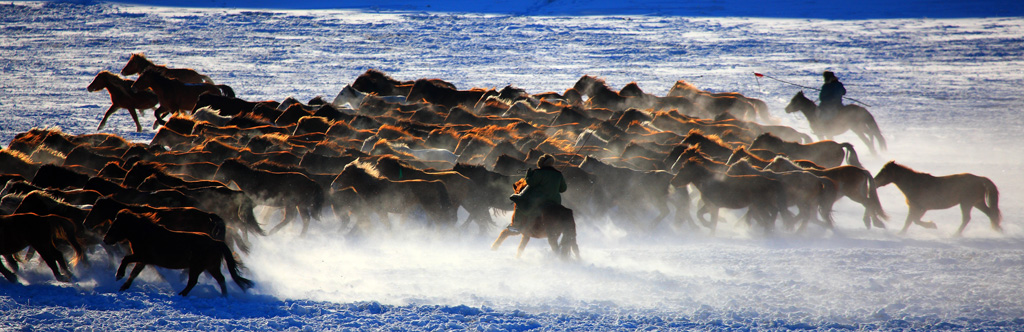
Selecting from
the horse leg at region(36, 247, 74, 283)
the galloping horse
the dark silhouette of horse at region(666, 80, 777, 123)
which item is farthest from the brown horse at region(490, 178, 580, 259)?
the dark silhouette of horse at region(666, 80, 777, 123)

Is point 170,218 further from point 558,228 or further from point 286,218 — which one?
point 558,228

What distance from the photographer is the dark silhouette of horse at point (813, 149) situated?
10.4 m

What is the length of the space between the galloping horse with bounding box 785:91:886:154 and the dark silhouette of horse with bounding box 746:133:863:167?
2.71 m

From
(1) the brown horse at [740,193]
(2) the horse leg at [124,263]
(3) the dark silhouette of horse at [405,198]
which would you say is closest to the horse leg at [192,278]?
(2) the horse leg at [124,263]

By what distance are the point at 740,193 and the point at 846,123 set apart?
21.1ft

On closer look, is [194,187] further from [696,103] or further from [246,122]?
[696,103]

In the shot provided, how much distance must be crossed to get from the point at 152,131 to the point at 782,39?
23.7 m

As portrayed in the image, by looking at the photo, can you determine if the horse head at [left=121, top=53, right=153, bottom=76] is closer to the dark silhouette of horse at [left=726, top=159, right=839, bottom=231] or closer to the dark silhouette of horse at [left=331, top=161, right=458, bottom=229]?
the dark silhouette of horse at [left=331, top=161, right=458, bottom=229]

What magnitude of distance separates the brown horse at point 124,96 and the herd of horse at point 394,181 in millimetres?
1687

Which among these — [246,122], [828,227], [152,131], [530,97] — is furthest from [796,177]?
[152,131]

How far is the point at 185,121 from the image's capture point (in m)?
11.7

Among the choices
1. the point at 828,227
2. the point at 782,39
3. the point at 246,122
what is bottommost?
the point at 246,122

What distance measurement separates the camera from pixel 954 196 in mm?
7945

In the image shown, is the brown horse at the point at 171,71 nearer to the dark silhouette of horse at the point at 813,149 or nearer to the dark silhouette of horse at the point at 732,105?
the dark silhouette of horse at the point at 732,105
